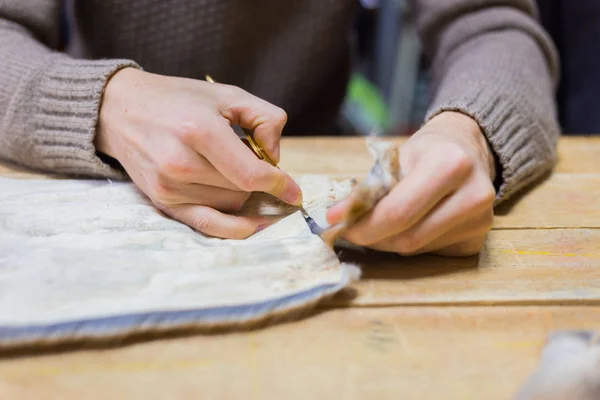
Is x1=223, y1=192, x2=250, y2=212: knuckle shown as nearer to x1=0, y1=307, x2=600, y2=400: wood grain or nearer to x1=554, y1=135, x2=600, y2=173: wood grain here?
x1=0, y1=307, x2=600, y2=400: wood grain

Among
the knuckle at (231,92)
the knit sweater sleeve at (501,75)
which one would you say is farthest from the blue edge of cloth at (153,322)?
the knit sweater sleeve at (501,75)

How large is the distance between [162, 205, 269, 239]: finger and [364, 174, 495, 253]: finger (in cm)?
15

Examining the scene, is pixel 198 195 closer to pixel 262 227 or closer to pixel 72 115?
pixel 262 227

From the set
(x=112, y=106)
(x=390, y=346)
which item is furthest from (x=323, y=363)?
(x=112, y=106)

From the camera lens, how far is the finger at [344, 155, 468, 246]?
0.50 m

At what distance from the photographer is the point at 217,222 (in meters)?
0.57

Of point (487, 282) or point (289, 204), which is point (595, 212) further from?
point (289, 204)

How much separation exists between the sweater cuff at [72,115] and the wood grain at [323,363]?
32 centimetres

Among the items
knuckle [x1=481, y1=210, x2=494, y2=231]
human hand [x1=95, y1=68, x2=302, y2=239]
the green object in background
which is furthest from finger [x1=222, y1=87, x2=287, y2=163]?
the green object in background

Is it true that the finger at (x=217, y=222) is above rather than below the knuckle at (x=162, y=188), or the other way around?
below

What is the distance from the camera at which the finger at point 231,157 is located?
54cm

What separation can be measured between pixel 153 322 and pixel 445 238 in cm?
29

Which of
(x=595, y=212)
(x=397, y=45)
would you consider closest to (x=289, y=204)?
(x=595, y=212)

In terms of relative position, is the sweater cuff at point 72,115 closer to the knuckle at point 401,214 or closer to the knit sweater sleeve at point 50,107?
the knit sweater sleeve at point 50,107
